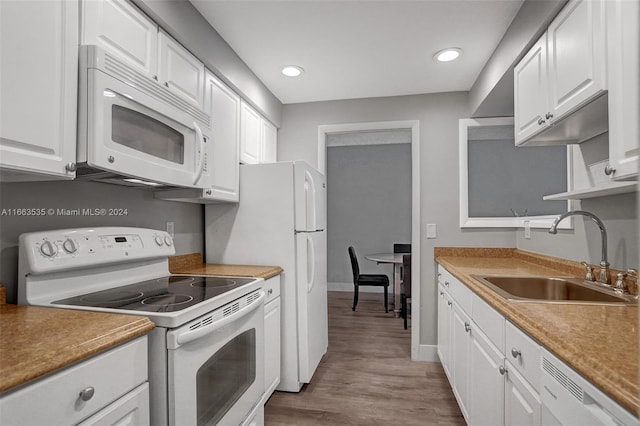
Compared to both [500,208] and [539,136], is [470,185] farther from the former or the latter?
[539,136]

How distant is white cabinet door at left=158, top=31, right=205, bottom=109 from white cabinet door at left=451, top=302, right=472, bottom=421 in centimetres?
A: 195

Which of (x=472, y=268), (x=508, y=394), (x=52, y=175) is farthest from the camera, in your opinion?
(x=472, y=268)

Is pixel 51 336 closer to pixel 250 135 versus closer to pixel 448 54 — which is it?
pixel 250 135

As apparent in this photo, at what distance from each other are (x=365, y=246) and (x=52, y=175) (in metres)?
5.00

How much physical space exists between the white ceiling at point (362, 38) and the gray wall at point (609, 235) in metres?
1.15

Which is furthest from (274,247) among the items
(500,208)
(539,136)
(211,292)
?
(500,208)

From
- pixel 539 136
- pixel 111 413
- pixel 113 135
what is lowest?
pixel 111 413

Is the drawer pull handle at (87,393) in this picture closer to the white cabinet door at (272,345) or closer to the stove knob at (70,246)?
the stove knob at (70,246)

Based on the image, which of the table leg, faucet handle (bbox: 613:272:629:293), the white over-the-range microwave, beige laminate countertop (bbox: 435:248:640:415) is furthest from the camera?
the table leg

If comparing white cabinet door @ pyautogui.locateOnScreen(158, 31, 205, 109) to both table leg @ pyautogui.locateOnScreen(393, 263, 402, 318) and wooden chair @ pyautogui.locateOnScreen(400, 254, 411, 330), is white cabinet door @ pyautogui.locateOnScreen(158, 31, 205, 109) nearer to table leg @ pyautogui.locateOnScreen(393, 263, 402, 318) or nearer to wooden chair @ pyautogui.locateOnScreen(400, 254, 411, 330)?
wooden chair @ pyautogui.locateOnScreen(400, 254, 411, 330)

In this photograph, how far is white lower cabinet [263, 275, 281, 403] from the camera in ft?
6.93

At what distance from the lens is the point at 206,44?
6.51 feet

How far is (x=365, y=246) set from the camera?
5.77 meters

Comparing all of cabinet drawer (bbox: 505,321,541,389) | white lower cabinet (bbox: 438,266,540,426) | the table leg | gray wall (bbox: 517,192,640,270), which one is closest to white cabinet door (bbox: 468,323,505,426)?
white lower cabinet (bbox: 438,266,540,426)
